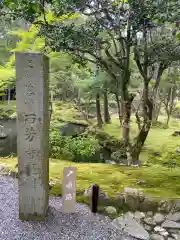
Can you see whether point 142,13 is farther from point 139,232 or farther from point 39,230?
point 39,230

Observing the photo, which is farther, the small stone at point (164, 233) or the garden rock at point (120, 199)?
the garden rock at point (120, 199)

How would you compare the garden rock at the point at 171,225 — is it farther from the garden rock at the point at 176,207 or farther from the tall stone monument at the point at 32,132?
the tall stone monument at the point at 32,132

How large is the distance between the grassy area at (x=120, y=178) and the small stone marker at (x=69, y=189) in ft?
1.94

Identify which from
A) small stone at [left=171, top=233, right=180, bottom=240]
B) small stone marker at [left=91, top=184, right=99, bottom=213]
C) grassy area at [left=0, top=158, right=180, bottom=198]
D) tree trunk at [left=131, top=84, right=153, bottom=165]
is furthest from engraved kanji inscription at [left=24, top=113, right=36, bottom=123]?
tree trunk at [left=131, top=84, right=153, bottom=165]

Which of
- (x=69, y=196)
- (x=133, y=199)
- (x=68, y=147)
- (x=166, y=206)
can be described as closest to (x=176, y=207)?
(x=166, y=206)

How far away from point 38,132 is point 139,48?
2.78 metres

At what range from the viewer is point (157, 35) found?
16.8 ft

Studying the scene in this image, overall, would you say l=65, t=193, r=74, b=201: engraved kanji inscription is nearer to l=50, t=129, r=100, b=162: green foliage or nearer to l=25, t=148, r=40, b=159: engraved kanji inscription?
l=25, t=148, r=40, b=159: engraved kanji inscription

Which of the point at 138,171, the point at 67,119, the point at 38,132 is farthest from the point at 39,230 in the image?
the point at 67,119

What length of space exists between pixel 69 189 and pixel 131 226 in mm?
906

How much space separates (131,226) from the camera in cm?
325

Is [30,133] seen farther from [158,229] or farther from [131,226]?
[158,229]

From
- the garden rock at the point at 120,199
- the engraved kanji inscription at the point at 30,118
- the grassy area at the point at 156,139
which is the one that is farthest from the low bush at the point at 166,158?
the engraved kanji inscription at the point at 30,118

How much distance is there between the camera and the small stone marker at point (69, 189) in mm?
3322
